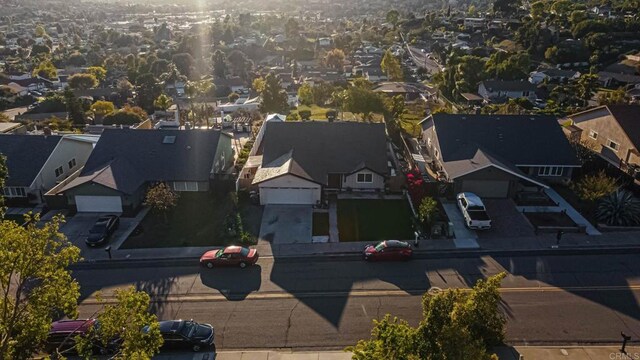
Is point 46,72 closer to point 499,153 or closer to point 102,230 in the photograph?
point 102,230

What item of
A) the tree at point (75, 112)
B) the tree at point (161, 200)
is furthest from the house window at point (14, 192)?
the tree at point (75, 112)

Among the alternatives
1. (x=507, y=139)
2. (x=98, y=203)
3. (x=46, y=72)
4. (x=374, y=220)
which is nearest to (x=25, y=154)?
(x=98, y=203)

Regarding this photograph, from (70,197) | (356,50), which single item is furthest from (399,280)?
(356,50)

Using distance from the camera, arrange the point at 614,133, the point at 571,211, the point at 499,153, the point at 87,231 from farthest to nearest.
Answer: the point at 614,133 → the point at 499,153 → the point at 571,211 → the point at 87,231

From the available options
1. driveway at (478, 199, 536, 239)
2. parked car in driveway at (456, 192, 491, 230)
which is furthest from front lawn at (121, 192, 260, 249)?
driveway at (478, 199, 536, 239)

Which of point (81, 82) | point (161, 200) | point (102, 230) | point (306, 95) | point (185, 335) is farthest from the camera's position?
point (81, 82)

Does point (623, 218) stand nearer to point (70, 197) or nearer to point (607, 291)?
point (607, 291)

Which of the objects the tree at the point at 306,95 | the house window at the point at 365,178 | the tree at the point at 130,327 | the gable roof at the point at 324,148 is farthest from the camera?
the tree at the point at 306,95

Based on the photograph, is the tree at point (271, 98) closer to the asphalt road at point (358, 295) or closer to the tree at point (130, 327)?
the asphalt road at point (358, 295)
